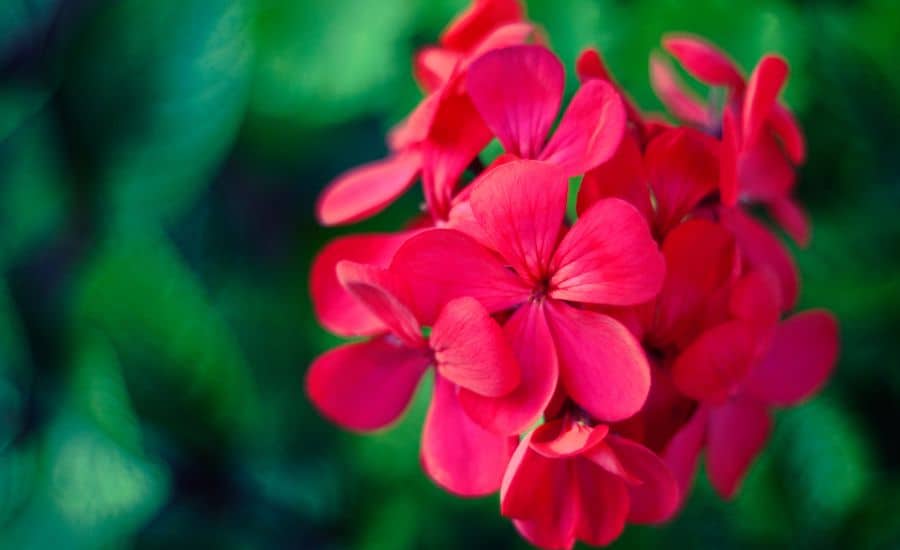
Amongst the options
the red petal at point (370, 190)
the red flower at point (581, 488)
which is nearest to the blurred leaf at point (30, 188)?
the red petal at point (370, 190)

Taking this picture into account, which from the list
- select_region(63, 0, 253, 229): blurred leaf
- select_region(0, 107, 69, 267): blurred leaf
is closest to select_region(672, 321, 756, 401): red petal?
select_region(63, 0, 253, 229): blurred leaf

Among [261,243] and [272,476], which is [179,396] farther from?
[261,243]

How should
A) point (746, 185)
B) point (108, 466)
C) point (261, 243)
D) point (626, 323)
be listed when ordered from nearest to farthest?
1. point (626, 323)
2. point (746, 185)
3. point (108, 466)
4. point (261, 243)

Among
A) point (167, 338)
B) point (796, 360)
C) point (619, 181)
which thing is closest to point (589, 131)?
point (619, 181)

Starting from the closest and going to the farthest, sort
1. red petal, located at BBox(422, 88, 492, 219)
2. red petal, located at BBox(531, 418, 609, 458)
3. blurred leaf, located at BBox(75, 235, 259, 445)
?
red petal, located at BBox(531, 418, 609, 458)
red petal, located at BBox(422, 88, 492, 219)
blurred leaf, located at BBox(75, 235, 259, 445)

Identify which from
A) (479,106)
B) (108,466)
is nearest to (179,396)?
(108,466)

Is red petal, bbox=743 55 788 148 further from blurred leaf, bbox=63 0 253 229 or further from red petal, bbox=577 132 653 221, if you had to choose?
blurred leaf, bbox=63 0 253 229

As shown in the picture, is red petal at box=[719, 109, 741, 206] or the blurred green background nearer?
red petal at box=[719, 109, 741, 206]
